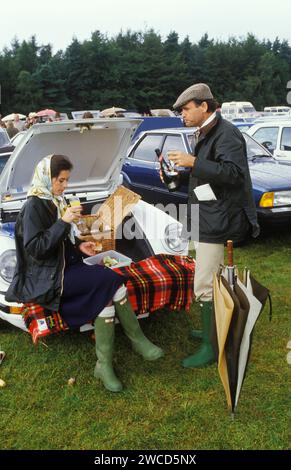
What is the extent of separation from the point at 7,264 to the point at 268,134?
709 cm

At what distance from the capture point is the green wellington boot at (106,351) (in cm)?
325

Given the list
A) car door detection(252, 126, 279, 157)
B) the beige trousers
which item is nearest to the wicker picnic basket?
the beige trousers

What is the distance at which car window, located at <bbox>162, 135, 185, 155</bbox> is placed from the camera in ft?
24.6

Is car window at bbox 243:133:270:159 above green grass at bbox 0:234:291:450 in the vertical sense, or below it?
above

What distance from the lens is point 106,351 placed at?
331cm

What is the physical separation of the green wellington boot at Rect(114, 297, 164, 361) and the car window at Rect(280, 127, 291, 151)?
21.4 ft

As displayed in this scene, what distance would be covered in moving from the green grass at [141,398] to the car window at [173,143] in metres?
3.86

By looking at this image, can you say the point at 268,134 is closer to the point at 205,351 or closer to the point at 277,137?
the point at 277,137

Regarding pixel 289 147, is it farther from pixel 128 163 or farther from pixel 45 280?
pixel 45 280

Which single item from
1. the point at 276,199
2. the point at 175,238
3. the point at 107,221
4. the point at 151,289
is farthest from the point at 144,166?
the point at 151,289

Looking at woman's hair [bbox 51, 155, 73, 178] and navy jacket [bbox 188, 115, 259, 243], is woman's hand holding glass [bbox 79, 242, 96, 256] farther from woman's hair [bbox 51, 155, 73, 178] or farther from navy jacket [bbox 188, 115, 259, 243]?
navy jacket [bbox 188, 115, 259, 243]

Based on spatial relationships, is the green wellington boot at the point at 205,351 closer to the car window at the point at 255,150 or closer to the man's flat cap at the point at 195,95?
the man's flat cap at the point at 195,95

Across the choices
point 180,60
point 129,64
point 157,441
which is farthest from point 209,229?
point 180,60

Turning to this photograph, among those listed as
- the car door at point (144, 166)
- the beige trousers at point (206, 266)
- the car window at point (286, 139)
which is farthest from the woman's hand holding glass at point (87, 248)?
the car window at point (286, 139)
